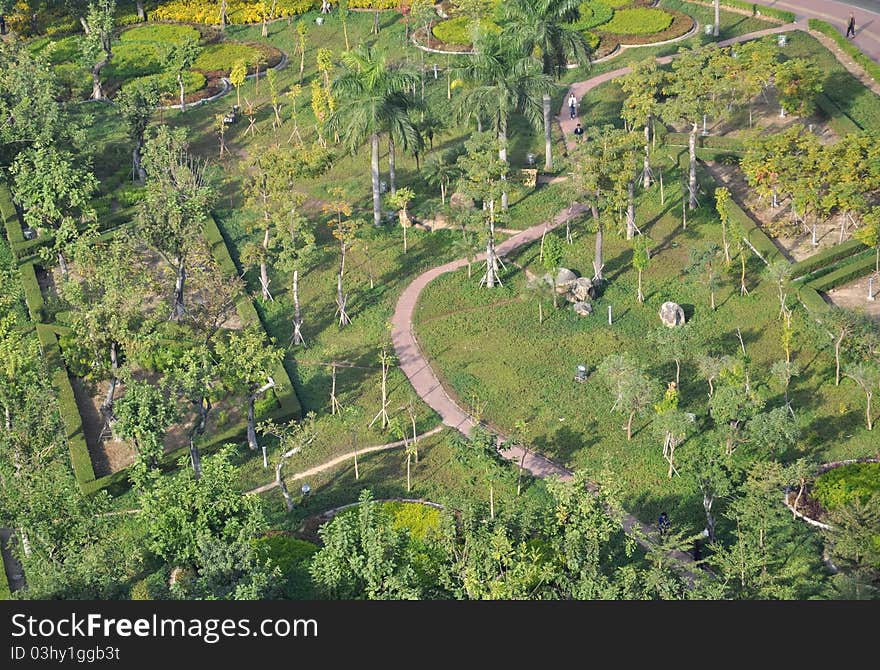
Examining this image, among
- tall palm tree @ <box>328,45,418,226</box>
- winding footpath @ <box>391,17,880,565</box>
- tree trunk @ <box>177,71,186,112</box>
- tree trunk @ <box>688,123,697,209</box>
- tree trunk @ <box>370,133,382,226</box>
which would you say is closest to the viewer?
winding footpath @ <box>391,17,880,565</box>

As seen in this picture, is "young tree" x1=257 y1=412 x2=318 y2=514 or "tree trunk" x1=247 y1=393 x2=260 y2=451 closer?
"young tree" x1=257 y1=412 x2=318 y2=514

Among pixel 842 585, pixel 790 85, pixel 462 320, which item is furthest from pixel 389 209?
pixel 842 585

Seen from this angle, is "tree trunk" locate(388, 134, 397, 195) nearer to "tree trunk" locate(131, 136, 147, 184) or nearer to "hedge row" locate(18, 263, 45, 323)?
"tree trunk" locate(131, 136, 147, 184)

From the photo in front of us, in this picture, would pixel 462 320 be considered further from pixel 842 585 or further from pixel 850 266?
pixel 842 585

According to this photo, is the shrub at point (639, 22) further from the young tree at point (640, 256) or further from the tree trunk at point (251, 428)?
the tree trunk at point (251, 428)

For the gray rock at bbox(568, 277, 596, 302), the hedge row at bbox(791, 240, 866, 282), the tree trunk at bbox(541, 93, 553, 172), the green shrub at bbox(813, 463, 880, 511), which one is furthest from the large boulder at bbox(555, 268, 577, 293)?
the green shrub at bbox(813, 463, 880, 511)

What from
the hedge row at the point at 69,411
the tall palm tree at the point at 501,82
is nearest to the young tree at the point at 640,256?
the tall palm tree at the point at 501,82
